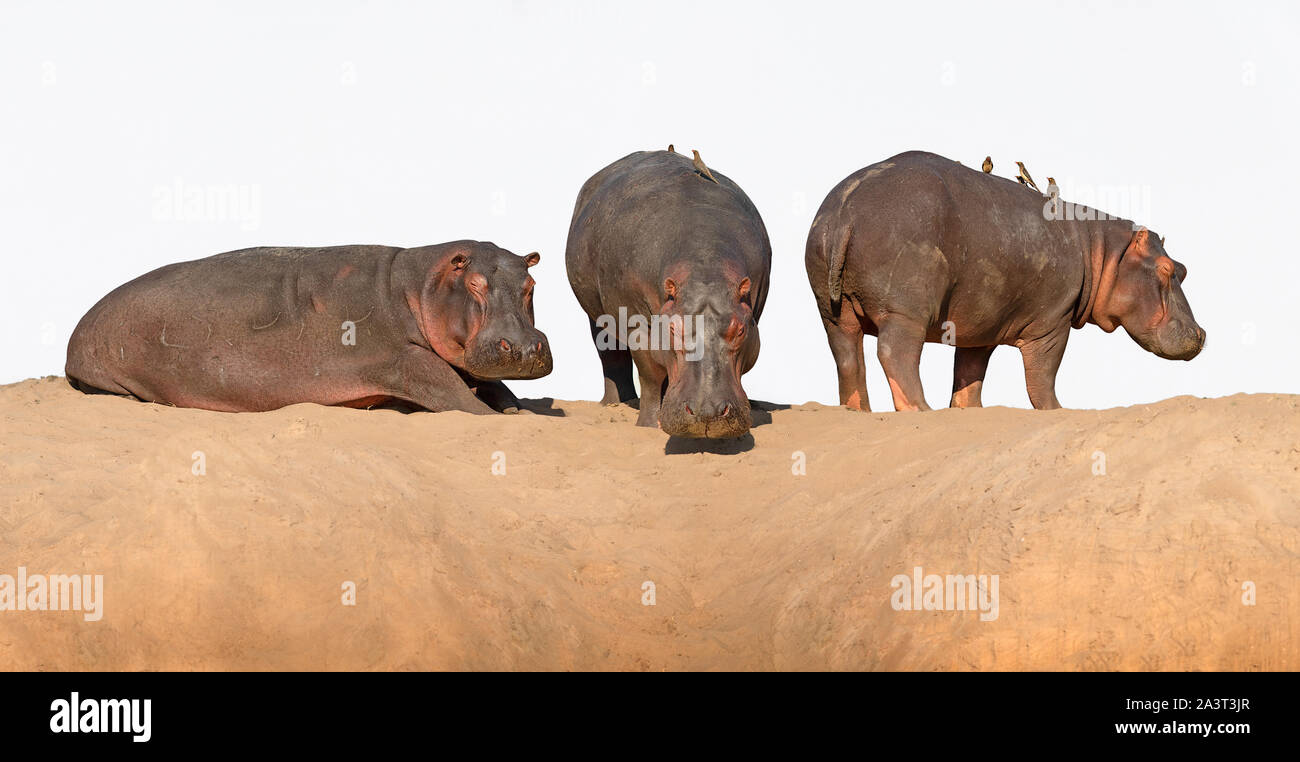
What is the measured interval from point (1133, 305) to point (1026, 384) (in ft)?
4.27

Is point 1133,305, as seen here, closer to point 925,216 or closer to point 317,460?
point 925,216

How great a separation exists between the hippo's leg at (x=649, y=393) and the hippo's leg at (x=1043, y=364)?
410 centimetres

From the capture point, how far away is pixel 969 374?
15.7m

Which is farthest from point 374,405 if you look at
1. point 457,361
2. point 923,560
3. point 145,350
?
point 923,560

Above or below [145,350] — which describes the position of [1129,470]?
below

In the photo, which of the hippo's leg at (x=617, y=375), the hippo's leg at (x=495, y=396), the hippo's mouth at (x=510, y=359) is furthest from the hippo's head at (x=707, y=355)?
the hippo's leg at (x=617, y=375)

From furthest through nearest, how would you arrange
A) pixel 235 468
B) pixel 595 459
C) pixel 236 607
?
1. pixel 595 459
2. pixel 235 468
3. pixel 236 607

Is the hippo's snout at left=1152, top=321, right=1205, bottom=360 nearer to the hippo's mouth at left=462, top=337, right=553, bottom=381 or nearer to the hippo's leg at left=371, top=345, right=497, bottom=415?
the hippo's mouth at left=462, top=337, right=553, bottom=381

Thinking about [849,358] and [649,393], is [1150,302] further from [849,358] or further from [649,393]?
[649,393]

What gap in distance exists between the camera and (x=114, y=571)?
28.8ft

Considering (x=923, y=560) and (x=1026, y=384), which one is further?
(x=1026, y=384)

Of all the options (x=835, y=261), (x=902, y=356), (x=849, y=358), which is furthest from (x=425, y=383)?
(x=902, y=356)

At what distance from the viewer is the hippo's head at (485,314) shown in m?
13.2

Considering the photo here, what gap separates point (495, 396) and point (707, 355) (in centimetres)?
316
